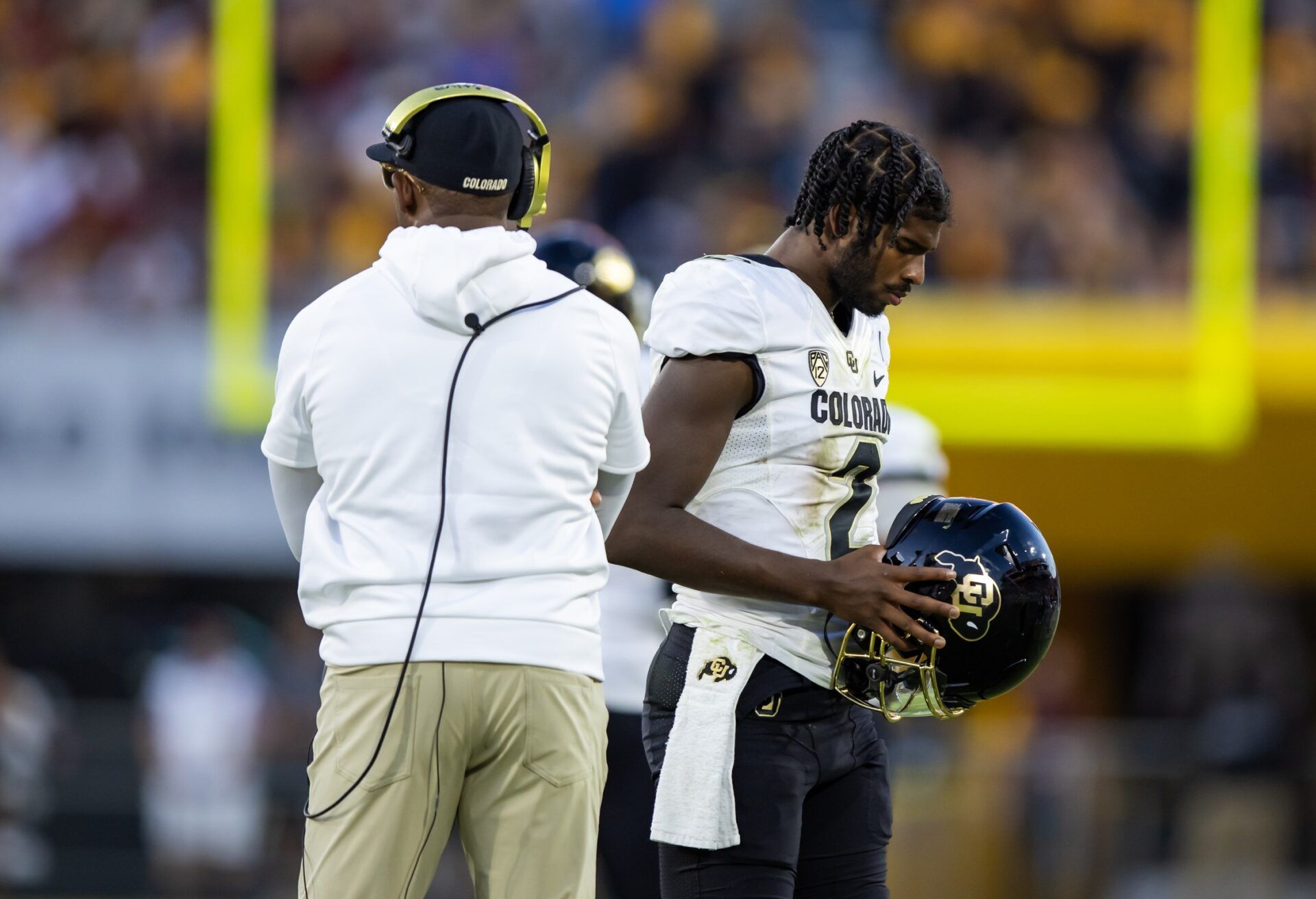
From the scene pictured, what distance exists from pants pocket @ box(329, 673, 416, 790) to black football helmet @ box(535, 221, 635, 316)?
1.98m

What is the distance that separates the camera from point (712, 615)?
3359 mm

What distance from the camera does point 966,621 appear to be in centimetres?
317

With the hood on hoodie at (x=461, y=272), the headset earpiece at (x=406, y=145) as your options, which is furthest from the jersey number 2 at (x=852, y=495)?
the headset earpiece at (x=406, y=145)

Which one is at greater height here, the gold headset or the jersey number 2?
the gold headset

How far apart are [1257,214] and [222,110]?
577 centimetres

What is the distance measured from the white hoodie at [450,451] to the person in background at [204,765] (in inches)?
299

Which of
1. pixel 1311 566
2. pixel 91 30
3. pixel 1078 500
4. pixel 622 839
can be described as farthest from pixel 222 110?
pixel 622 839

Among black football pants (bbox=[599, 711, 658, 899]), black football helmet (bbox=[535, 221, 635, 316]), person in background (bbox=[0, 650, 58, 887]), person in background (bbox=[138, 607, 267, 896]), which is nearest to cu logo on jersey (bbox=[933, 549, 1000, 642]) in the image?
black football pants (bbox=[599, 711, 658, 899])

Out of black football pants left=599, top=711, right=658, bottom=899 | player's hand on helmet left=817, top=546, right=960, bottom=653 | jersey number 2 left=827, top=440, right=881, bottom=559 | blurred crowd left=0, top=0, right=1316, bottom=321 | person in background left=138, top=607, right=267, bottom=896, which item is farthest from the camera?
blurred crowd left=0, top=0, right=1316, bottom=321

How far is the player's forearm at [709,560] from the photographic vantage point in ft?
10.4

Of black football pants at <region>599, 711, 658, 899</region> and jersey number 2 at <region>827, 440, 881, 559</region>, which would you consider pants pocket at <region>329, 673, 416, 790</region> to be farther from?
black football pants at <region>599, 711, 658, 899</region>

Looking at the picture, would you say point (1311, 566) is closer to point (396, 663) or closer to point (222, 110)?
point (222, 110)

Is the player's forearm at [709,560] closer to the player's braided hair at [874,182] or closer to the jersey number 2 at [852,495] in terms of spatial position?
the jersey number 2 at [852,495]

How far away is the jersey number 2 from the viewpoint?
3.36 metres
